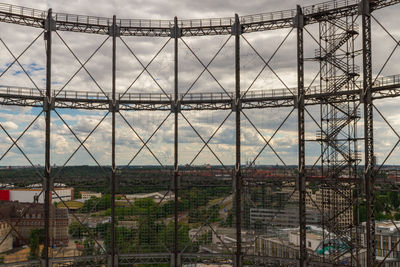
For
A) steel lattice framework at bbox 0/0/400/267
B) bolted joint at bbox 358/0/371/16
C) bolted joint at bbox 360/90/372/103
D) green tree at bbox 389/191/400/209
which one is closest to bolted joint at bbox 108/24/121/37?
steel lattice framework at bbox 0/0/400/267

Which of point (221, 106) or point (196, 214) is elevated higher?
point (221, 106)

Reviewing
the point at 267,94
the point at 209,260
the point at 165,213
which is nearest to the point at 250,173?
the point at 267,94

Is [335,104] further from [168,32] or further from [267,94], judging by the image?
[168,32]

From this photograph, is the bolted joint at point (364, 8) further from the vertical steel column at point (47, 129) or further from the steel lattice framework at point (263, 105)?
the vertical steel column at point (47, 129)

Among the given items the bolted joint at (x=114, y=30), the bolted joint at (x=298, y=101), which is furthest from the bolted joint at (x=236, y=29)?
the bolted joint at (x=114, y=30)

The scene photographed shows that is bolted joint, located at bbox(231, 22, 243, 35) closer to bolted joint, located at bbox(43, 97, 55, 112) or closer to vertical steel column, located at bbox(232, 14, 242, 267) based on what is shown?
vertical steel column, located at bbox(232, 14, 242, 267)

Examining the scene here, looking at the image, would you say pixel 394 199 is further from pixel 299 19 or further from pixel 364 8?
pixel 364 8
